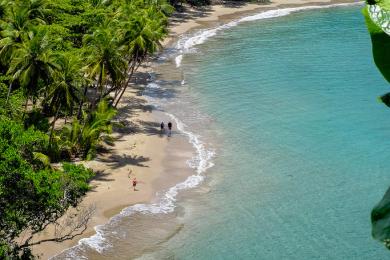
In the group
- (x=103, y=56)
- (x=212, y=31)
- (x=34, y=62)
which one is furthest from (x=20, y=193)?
(x=212, y=31)

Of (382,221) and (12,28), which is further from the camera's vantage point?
(12,28)

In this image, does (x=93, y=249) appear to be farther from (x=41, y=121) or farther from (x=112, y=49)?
(x=112, y=49)

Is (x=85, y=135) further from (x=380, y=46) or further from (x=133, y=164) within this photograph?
(x=380, y=46)

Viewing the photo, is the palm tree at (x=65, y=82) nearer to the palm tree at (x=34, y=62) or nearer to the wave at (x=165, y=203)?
Result: the palm tree at (x=34, y=62)

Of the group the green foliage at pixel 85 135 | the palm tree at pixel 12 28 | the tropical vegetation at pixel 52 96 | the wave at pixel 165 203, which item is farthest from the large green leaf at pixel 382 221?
the green foliage at pixel 85 135

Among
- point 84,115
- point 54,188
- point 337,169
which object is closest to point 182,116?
point 84,115

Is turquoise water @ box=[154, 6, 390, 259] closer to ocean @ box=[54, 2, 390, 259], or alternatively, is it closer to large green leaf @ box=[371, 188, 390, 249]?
ocean @ box=[54, 2, 390, 259]
